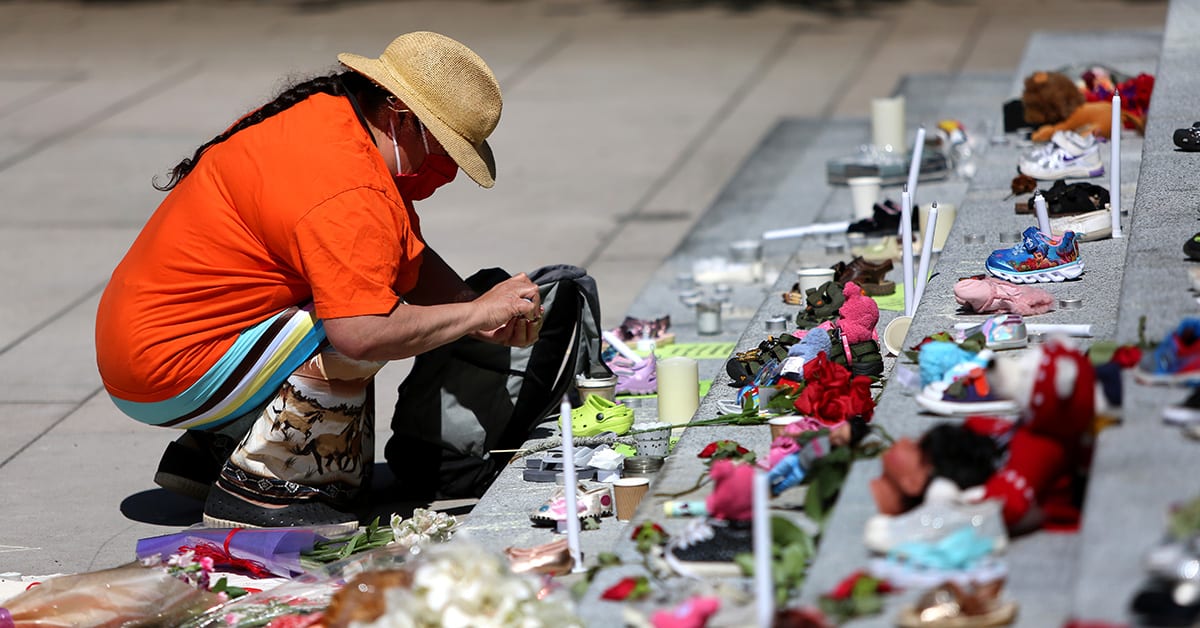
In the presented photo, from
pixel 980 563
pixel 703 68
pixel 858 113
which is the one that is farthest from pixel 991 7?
pixel 980 563

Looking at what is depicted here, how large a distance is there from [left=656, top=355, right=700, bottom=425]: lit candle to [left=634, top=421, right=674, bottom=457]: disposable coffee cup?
0.71 feet

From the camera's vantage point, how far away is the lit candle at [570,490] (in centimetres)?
342

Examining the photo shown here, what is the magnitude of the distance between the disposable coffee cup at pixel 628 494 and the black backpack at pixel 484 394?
81cm

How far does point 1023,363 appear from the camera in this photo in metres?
3.13

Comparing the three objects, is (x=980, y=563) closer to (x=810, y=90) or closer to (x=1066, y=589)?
(x=1066, y=589)

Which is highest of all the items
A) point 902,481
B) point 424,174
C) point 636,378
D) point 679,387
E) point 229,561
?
point 424,174

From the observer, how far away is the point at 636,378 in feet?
17.0

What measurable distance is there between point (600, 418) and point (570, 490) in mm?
1178

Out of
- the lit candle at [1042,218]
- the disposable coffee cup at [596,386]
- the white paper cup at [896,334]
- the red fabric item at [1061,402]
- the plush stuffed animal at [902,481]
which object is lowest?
the disposable coffee cup at [596,386]

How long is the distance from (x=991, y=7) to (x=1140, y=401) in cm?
1160

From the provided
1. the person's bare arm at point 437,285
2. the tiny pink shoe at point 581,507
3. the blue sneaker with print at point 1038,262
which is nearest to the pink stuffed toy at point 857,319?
the blue sneaker with print at point 1038,262

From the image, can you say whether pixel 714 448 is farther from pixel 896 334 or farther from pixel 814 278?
pixel 814 278

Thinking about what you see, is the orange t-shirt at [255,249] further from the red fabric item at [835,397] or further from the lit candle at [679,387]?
the red fabric item at [835,397]

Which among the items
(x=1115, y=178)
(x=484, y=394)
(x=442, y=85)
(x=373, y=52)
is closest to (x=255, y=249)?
(x=442, y=85)
